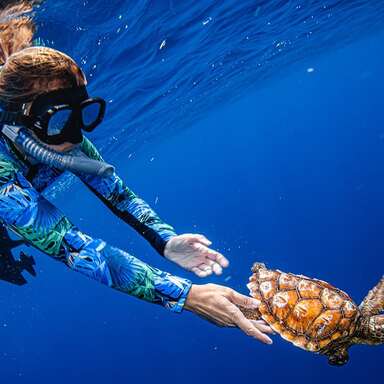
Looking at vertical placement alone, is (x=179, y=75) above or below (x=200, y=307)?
above

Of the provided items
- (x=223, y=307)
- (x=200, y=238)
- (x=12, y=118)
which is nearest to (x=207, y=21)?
(x=200, y=238)

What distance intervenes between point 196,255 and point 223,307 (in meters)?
1.19

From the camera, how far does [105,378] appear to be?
60.1 m

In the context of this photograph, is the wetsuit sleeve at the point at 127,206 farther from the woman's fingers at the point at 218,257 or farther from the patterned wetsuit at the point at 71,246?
the patterned wetsuit at the point at 71,246

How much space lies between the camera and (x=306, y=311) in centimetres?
474

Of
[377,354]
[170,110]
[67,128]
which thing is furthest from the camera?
[377,354]

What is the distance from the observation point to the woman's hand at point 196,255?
396 cm

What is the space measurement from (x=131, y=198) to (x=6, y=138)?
1803 mm

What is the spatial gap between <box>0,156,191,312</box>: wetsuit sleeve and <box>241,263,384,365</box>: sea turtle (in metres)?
1.63

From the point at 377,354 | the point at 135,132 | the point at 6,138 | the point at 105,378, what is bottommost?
the point at 105,378

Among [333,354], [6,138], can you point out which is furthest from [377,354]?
[6,138]

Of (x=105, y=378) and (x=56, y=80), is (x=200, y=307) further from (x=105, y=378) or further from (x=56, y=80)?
(x=105, y=378)

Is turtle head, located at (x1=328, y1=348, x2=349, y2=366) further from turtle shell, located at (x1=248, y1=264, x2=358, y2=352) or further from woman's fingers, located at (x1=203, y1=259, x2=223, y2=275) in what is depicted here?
woman's fingers, located at (x1=203, y1=259, x2=223, y2=275)

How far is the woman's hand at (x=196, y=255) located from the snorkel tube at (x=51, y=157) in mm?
1392
